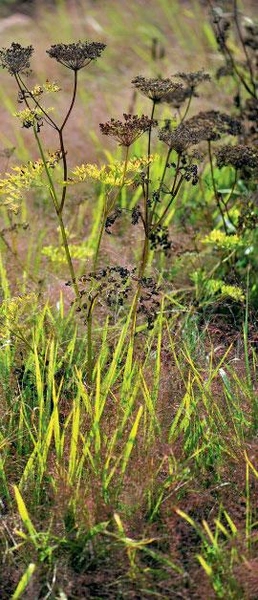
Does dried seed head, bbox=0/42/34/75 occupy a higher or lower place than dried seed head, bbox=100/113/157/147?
higher

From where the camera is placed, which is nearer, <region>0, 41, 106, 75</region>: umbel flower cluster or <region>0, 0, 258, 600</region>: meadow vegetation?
<region>0, 0, 258, 600</region>: meadow vegetation

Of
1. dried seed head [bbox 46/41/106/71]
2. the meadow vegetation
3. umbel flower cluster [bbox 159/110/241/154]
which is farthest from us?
umbel flower cluster [bbox 159/110/241/154]

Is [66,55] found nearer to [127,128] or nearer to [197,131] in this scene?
[127,128]

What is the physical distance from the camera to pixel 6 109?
5.96 m

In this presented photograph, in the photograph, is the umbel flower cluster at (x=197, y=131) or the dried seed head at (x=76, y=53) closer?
the dried seed head at (x=76, y=53)

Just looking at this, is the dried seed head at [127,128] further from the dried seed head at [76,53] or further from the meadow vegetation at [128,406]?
the dried seed head at [76,53]

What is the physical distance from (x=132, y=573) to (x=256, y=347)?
113 centimetres

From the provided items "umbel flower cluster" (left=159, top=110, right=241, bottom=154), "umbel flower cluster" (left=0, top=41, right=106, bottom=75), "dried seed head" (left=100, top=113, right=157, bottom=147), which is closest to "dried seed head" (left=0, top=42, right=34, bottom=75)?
"umbel flower cluster" (left=0, top=41, right=106, bottom=75)

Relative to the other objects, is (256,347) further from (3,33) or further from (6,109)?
(3,33)

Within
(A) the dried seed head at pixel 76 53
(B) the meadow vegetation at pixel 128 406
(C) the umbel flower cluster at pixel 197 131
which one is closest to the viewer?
(B) the meadow vegetation at pixel 128 406

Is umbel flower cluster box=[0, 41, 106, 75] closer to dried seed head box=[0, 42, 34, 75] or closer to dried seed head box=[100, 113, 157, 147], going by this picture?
dried seed head box=[0, 42, 34, 75]

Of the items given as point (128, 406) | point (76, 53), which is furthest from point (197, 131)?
point (128, 406)

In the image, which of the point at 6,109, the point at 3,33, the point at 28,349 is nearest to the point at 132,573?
the point at 28,349

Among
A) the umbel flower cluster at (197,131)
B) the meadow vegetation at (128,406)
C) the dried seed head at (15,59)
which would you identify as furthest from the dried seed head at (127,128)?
the dried seed head at (15,59)
